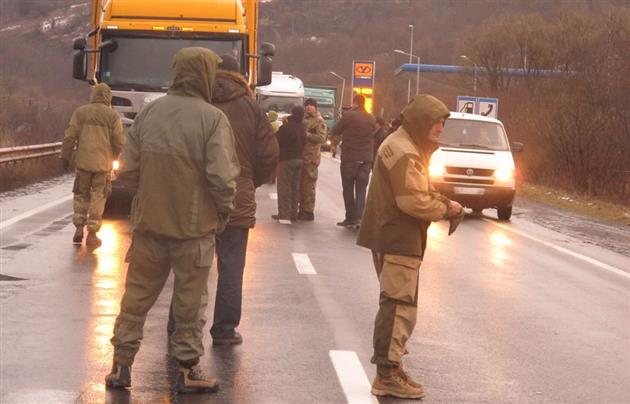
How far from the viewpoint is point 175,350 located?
6996mm

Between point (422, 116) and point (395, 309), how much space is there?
109cm

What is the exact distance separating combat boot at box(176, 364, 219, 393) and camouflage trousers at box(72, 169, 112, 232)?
750cm

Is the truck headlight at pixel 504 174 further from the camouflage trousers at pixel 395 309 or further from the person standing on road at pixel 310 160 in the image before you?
the camouflage trousers at pixel 395 309

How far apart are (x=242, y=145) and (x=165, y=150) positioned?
154 cm

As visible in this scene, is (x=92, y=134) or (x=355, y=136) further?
(x=355, y=136)

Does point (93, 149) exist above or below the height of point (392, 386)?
above

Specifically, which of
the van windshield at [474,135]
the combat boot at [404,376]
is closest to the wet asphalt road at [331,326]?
the combat boot at [404,376]

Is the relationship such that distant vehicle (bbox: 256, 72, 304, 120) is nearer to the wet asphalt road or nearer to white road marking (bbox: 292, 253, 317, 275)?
the wet asphalt road

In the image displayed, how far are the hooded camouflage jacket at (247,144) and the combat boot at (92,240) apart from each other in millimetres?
6473

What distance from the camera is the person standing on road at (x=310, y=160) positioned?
63.4 feet

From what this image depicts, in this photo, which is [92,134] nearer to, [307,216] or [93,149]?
[93,149]

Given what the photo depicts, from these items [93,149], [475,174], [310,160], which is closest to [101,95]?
[93,149]

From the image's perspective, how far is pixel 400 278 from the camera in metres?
7.19

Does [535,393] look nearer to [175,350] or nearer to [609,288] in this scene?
[175,350]
